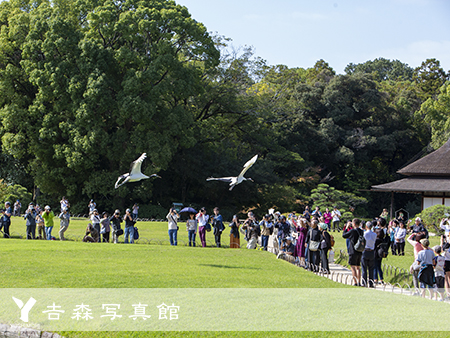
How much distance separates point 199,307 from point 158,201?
1145 inches

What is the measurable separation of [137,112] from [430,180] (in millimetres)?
20510

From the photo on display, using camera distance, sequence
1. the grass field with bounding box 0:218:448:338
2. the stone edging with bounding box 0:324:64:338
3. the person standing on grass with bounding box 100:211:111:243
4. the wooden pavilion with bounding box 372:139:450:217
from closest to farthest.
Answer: the stone edging with bounding box 0:324:64:338 < the grass field with bounding box 0:218:448:338 < the person standing on grass with bounding box 100:211:111:243 < the wooden pavilion with bounding box 372:139:450:217

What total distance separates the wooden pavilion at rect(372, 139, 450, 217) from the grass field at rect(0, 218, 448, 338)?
1573 centimetres

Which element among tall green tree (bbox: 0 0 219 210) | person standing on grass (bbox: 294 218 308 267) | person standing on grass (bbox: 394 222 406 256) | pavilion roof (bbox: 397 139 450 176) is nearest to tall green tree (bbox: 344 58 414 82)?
pavilion roof (bbox: 397 139 450 176)

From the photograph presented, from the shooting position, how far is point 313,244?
1477cm

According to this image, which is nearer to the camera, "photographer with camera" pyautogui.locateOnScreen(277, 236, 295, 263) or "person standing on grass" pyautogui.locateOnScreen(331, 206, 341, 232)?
"photographer with camera" pyautogui.locateOnScreen(277, 236, 295, 263)

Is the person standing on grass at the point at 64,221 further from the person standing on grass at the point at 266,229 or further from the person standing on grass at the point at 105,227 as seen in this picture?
the person standing on grass at the point at 266,229

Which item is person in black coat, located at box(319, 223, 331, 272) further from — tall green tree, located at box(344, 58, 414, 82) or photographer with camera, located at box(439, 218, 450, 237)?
tall green tree, located at box(344, 58, 414, 82)

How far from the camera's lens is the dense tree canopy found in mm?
32438

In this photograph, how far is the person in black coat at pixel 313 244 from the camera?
1468 cm

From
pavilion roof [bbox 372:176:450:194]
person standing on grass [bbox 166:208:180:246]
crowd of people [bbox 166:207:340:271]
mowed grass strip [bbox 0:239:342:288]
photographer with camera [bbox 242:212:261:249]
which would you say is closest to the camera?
mowed grass strip [bbox 0:239:342:288]

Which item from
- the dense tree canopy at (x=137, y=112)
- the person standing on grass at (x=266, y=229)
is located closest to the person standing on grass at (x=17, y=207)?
the dense tree canopy at (x=137, y=112)

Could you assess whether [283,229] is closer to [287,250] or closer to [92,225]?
[287,250]

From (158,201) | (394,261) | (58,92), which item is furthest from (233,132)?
(394,261)
